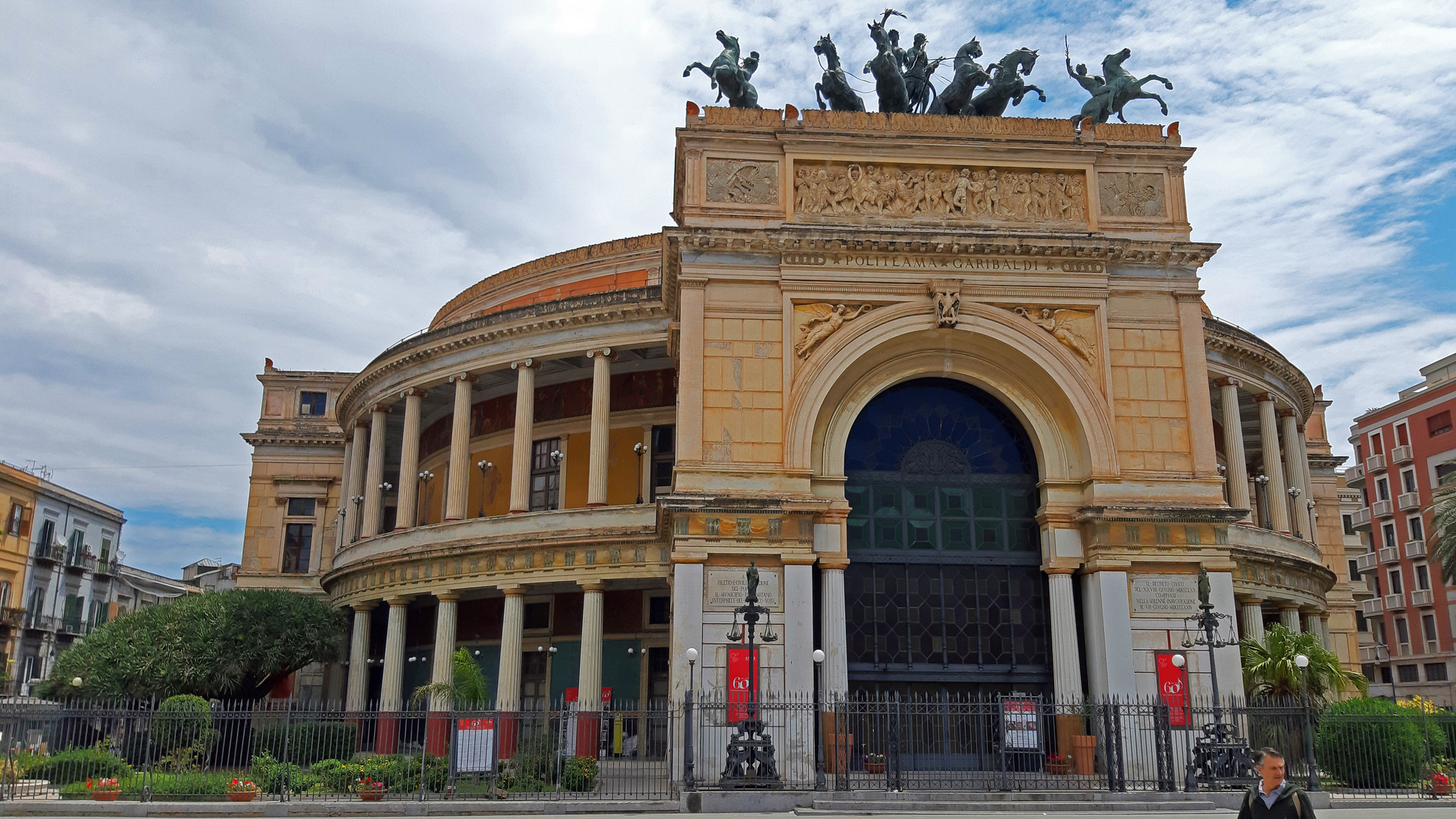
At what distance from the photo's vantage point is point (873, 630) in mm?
25484

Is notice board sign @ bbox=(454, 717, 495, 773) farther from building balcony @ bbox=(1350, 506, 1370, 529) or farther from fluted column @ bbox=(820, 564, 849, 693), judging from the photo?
building balcony @ bbox=(1350, 506, 1370, 529)

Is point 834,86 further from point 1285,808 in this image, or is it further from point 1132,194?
point 1285,808

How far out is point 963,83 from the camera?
28500mm

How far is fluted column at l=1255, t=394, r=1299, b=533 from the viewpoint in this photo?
3841 cm

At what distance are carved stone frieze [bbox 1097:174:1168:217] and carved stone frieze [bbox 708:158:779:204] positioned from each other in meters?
7.83

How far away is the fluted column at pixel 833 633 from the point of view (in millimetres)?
23875

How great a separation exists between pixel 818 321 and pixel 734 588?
21.0 feet

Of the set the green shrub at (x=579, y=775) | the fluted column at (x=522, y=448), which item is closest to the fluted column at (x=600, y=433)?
the fluted column at (x=522, y=448)

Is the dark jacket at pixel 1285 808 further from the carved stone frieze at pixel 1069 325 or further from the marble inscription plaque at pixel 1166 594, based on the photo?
the carved stone frieze at pixel 1069 325

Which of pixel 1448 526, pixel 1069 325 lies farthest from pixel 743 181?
pixel 1448 526

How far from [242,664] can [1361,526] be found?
60.7m

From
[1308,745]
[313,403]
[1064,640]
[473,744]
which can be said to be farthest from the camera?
[313,403]

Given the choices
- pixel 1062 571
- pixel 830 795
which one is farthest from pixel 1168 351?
pixel 830 795

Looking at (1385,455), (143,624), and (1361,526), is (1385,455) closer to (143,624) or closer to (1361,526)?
(1361,526)
